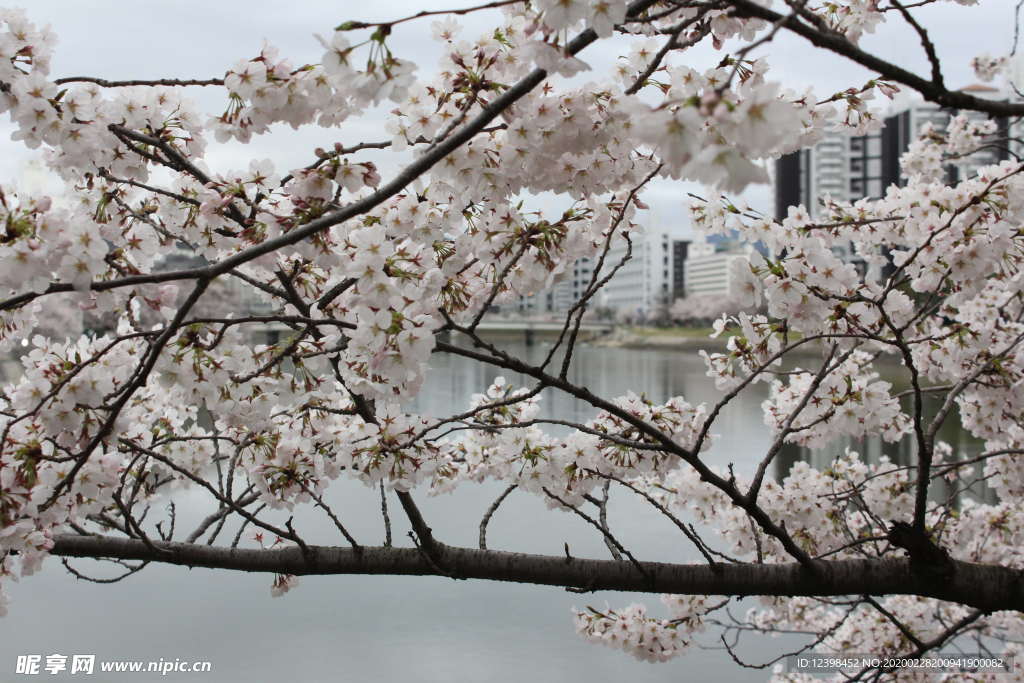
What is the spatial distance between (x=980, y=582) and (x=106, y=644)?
21.4 ft

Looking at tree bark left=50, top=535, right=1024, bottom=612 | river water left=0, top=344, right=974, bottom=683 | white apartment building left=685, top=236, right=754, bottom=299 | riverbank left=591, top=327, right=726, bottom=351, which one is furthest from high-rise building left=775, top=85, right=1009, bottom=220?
tree bark left=50, top=535, right=1024, bottom=612

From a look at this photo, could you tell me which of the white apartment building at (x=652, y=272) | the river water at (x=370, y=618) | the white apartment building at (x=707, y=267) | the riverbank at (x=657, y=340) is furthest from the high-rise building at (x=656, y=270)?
the river water at (x=370, y=618)

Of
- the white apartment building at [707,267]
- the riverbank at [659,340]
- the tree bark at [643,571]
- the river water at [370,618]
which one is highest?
the white apartment building at [707,267]

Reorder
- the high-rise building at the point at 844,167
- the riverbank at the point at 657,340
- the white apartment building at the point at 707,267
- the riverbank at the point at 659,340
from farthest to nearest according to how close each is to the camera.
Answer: the white apartment building at the point at 707,267 → the high-rise building at the point at 844,167 → the riverbank at the point at 657,340 → the riverbank at the point at 659,340

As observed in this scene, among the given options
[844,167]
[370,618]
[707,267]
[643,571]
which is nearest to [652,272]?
[707,267]

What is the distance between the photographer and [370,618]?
7105 mm

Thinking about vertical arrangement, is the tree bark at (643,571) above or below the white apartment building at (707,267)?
below

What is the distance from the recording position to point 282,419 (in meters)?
2.27

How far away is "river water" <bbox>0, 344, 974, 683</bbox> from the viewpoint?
20.6 feet

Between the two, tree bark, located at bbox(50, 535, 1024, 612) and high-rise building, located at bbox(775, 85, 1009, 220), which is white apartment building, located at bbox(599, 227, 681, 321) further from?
tree bark, located at bbox(50, 535, 1024, 612)

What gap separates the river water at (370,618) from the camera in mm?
6285

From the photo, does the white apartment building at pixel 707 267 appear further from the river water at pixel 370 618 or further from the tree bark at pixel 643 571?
the tree bark at pixel 643 571

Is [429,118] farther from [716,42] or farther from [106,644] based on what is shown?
[106,644]

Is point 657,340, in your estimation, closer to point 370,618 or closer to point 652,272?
point 370,618
